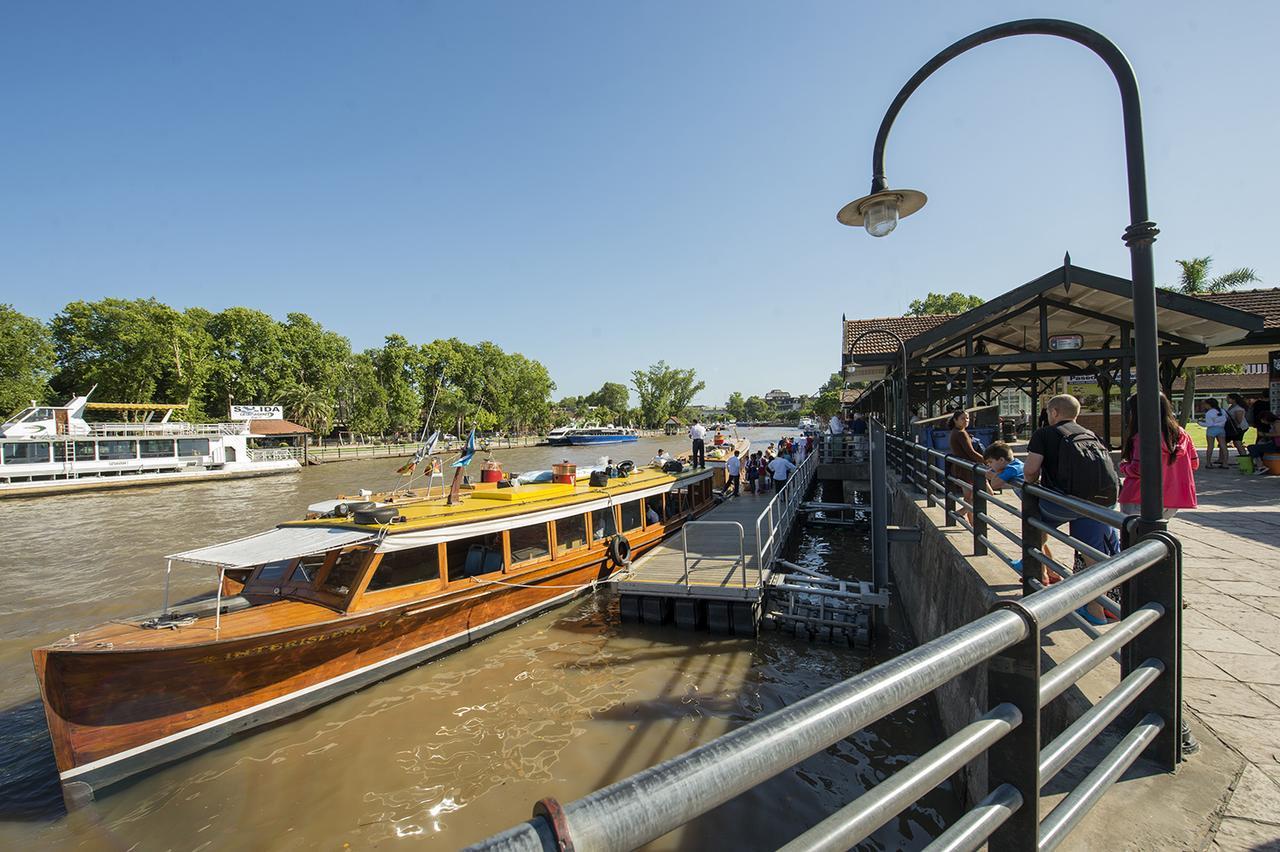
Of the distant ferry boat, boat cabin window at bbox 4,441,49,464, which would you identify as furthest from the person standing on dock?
the distant ferry boat

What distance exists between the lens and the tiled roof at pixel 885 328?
17078 millimetres

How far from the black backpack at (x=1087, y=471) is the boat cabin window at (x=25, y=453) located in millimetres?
47881

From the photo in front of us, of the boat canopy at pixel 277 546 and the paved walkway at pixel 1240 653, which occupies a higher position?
the boat canopy at pixel 277 546

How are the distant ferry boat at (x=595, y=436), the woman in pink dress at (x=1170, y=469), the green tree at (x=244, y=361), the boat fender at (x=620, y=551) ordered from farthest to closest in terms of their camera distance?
the distant ferry boat at (x=595, y=436), the green tree at (x=244, y=361), the boat fender at (x=620, y=551), the woman in pink dress at (x=1170, y=469)

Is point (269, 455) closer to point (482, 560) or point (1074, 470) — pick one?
point (482, 560)

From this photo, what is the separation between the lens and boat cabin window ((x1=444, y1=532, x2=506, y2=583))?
9328 millimetres

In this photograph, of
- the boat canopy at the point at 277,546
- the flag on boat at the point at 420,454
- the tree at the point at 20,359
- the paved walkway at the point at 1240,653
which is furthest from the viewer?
the tree at the point at 20,359

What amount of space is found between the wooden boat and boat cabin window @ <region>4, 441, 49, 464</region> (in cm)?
3600

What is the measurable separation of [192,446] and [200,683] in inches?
1694

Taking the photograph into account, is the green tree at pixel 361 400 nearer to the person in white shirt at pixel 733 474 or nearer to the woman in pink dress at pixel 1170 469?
the person in white shirt at pixel 733 474

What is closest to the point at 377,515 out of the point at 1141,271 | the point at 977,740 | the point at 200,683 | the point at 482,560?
the point at 482,560

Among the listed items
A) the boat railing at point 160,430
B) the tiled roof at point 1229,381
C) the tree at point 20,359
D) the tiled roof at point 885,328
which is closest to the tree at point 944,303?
the tiled roof at point 1229,381

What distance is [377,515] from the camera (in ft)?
26.8

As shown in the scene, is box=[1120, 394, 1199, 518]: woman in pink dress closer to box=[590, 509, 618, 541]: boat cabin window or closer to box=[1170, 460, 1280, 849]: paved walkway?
box=[1170, 460, 1280, 849]: paved walkway
